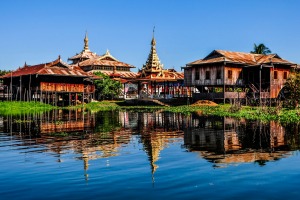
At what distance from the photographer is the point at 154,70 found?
2434 inches

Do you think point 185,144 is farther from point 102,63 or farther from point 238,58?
point 102,63

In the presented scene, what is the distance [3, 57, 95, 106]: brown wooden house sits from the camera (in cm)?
4877

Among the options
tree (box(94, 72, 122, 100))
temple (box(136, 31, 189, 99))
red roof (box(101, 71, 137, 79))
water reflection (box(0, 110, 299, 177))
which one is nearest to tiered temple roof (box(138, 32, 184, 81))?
temple (box(136, 31, 189, 99))

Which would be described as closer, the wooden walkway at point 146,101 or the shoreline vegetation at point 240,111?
the shoreline vegetation at point 240,111

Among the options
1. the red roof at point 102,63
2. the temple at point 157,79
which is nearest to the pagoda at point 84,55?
the red roof at point 102,63

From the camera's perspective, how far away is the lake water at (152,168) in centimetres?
731

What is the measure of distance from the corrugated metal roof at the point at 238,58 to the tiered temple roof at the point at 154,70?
11209 mm

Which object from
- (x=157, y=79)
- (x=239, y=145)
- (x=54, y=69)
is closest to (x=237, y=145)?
(x=239, y=145)

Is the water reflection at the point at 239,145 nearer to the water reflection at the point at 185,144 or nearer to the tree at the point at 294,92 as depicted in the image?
the water reflection at the point at 185,144

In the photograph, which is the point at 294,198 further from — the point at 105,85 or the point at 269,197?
the point at 105,85

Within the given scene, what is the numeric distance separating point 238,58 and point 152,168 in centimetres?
3628

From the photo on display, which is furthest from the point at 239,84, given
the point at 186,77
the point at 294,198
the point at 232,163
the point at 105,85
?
the point at 294,198

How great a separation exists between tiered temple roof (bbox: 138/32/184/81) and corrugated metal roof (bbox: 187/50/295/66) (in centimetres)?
1121

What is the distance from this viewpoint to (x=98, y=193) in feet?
23.6
